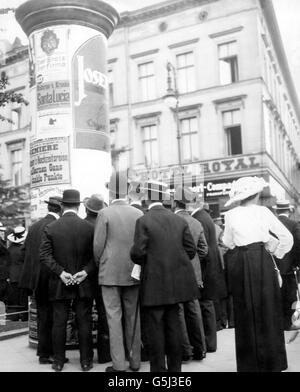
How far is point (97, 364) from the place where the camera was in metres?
5.12

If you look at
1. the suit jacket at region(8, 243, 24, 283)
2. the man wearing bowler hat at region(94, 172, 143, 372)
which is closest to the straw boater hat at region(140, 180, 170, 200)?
the man wearing bowler hat at region(94, 172, 143, 372)

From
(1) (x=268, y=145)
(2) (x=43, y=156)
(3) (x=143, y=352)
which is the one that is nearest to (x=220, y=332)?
(3) (x=143, y=352)

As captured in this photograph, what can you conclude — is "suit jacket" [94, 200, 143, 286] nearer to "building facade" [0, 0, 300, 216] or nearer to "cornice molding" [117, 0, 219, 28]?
"building facade" [0, 0, 300, 216]

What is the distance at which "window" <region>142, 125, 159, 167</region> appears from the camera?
2158 centimetres

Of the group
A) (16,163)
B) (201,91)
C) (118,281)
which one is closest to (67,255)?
(118,281)

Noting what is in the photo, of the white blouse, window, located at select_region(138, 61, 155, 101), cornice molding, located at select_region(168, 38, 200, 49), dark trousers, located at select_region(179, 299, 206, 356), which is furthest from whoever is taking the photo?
window, located at select_region(138, 61, 155, 101)

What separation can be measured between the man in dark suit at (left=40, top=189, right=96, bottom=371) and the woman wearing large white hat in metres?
1.45

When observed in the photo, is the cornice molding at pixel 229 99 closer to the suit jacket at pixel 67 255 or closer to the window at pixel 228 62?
the window at pixel 228 62

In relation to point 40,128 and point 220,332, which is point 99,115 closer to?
point 40,128

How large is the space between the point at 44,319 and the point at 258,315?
231 cm

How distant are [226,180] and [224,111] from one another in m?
2.95

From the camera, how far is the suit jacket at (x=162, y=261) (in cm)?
425

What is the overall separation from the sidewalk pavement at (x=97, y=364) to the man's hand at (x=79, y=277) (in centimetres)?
88

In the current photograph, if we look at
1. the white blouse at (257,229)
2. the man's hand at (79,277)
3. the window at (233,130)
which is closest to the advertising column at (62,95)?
the man's hand at (79,277)
